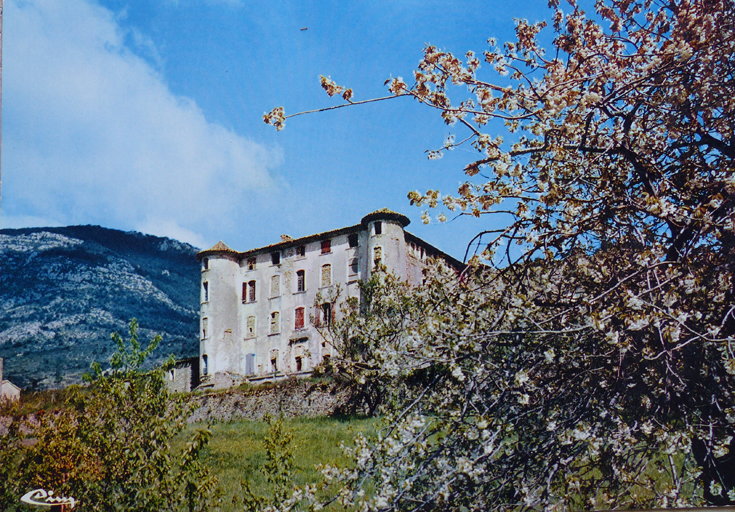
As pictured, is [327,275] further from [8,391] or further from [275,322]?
[8,391]

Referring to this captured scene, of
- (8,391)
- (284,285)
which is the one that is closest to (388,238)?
(284,285)

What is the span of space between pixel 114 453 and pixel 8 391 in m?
0.77

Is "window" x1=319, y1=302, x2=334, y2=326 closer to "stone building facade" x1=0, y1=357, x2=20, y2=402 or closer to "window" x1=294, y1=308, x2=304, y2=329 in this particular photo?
"window" x1=294, y1=308, x2=304, y2=329

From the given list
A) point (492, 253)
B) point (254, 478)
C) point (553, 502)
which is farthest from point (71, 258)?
point (553, 502)

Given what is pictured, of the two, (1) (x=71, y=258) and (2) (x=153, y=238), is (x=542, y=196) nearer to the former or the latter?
(2) (x=153, y=238)

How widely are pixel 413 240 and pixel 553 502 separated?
195 cm

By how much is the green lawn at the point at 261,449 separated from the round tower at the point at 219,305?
24.6 inches

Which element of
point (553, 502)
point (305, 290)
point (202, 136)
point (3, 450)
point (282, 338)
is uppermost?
point (202, 136)

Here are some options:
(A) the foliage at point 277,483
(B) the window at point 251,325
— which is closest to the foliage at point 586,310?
(A) the foliage at point 277,483

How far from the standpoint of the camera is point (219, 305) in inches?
166

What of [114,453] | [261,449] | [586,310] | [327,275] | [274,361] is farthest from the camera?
[274,361]

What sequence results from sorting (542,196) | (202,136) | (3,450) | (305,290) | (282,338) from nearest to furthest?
(542,196) → (3,450) → (202,136) → (305,290) → (282,338)

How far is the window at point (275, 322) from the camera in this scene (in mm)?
5215

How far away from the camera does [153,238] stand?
3957 mm
